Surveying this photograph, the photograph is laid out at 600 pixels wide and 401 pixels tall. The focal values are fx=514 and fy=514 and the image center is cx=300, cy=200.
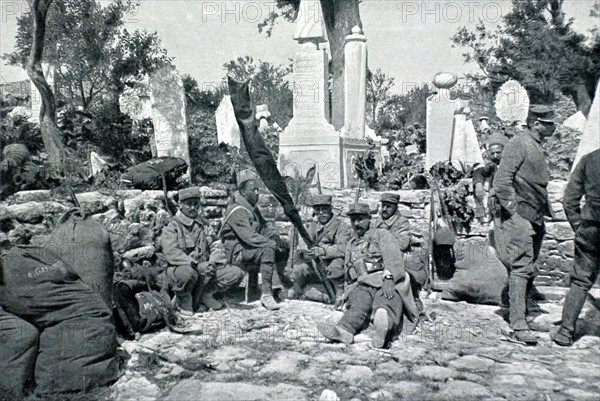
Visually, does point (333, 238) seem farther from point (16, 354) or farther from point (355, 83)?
point (355, 83)

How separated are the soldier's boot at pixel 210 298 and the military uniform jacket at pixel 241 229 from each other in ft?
1.64

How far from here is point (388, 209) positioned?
595 centimetres

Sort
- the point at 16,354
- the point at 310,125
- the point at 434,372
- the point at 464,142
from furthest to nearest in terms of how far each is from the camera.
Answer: the point at 464,142, the point at 310,125, the point at 434,372, the point at 16,354

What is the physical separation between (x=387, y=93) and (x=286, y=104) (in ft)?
21.8

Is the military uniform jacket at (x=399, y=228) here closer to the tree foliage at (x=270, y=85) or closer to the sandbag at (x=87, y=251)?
the sandbag at (x=87, y=251)

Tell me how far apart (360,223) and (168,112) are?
6807mm

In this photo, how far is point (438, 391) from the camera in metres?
3.79

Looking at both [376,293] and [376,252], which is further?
[376,252]

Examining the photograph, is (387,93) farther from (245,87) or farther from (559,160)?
(245,87)

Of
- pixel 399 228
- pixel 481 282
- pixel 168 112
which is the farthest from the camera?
pixel 168 112

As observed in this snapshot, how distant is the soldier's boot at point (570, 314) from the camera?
4621 mm

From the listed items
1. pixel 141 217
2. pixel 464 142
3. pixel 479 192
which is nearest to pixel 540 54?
pixel 464 142

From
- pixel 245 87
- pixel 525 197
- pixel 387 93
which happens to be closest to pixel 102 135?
pixel 245 87

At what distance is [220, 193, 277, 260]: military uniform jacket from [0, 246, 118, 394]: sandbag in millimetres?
2592
